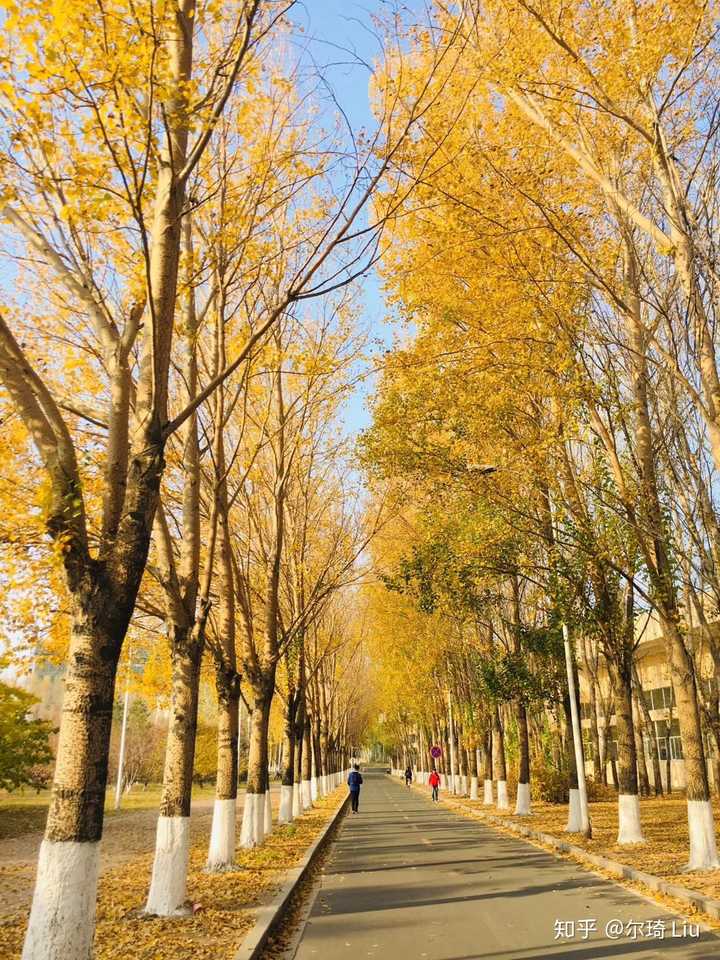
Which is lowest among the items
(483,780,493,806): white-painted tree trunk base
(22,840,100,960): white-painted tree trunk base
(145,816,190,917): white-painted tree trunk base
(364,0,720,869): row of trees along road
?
(483,780,493,806): white-painted tree trunk base

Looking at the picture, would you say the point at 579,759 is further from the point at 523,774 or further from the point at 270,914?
the point at 270,914

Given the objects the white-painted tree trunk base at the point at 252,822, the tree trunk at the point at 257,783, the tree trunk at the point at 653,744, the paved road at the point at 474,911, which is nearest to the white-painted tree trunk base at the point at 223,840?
the paved road at the point at 474,911

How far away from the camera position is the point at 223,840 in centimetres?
1195

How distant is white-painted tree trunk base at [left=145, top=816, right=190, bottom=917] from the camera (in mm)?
8656

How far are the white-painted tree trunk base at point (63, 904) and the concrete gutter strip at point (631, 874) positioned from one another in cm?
687

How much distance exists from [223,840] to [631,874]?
20.0ft

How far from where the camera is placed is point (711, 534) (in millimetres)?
10547

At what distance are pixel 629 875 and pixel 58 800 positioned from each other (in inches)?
365

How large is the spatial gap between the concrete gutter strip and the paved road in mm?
377

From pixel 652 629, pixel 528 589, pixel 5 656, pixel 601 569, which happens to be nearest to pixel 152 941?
pixel 5 656

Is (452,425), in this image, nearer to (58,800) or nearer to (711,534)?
(711,534)

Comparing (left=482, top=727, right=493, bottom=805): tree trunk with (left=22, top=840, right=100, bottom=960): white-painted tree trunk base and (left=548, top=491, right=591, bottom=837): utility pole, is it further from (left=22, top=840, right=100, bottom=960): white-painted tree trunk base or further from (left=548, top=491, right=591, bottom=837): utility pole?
(left=22, top=840, right=100, bottom=960): white-painted tree trunk base

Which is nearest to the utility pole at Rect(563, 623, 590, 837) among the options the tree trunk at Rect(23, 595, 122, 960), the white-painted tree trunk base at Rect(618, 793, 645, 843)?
the white-painted tree trunk base at Rect(618, 793, 645, 843)

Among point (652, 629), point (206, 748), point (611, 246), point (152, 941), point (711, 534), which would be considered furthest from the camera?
point (206, 748)
